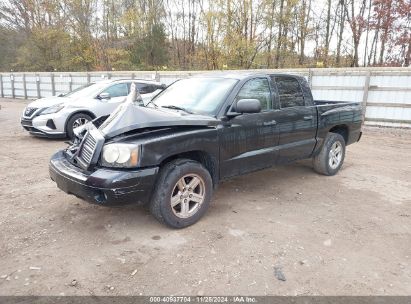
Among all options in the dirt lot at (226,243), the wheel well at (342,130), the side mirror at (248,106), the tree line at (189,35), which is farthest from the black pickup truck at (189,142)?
the tree line at (189,35)

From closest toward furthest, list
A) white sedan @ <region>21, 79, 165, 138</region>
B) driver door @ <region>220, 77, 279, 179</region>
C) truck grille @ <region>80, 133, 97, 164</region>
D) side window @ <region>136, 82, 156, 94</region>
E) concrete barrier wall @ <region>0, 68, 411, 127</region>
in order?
truck grille @ <region>80, 133, 97, 164</region> → driver door @ <region>220, 77, 279, 179</region> → white sedan @ <region>21, 79, 165, 138</region> → side window @ <region>136, 82, 156, 94</region> → concrete barrier wall @ <region>0, 68, 411, 127</region>

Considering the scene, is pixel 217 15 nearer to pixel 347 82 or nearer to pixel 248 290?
pixel 347 82

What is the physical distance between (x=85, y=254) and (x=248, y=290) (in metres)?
1.60

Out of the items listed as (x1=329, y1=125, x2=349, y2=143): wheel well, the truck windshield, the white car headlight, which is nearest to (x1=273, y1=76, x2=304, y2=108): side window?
the truck windshield

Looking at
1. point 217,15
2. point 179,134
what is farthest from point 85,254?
point 217,15

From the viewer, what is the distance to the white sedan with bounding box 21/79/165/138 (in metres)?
8.27

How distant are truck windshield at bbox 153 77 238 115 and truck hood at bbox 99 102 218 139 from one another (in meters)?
0.42

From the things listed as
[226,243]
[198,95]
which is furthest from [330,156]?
[226,243]

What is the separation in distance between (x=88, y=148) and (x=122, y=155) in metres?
0.55

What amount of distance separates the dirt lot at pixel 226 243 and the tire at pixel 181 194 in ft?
0.51

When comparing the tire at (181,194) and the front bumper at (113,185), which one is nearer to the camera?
the front bumper at (113,185)

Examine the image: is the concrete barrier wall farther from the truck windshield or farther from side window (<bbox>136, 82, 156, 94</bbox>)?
the truck windshield

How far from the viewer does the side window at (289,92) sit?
490 cm

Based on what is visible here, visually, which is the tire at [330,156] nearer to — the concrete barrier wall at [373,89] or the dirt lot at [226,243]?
the dirt lot at [226,243]
